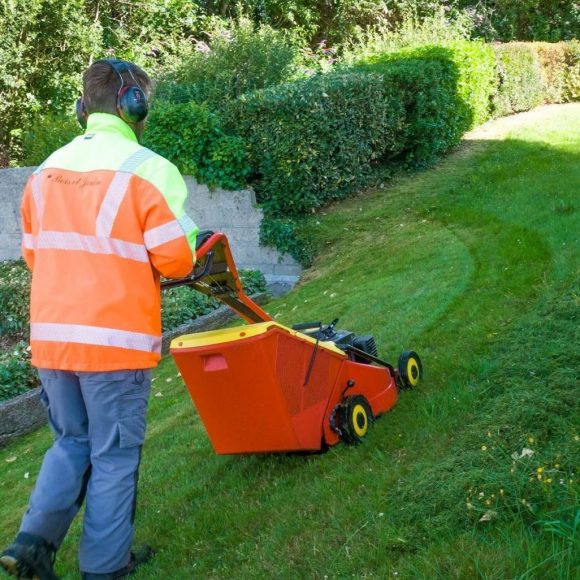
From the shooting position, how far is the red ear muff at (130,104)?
147 inches

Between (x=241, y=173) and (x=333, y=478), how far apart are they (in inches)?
303

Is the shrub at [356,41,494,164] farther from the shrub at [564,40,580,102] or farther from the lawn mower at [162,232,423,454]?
the lawn mower at [162,232,423,454]

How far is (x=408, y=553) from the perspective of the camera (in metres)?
3.29

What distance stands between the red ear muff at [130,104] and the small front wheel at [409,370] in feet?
7.59

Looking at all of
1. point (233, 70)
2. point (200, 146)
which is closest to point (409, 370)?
point (200, 146)

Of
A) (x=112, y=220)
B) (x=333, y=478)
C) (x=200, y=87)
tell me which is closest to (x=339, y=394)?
(x=333, y=478)

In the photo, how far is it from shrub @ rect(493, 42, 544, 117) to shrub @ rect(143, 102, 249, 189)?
21.2ft

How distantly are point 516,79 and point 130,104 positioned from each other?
45.3ft

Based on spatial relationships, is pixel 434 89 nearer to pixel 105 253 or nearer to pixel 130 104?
pixel 130 104

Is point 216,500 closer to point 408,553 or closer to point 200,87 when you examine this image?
point 408,553

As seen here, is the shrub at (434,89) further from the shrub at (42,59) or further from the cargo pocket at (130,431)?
the cargo pocket at (130,431)

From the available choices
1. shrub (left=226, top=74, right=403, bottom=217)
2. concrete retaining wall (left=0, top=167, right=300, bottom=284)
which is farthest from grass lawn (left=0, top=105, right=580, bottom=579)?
shrub (left=226, top=74, right=403, bottom=217)

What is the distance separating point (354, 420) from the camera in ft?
14.9

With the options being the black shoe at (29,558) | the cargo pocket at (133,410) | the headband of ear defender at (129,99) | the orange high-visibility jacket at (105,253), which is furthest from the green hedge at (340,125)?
the black shoe at (29,558)
